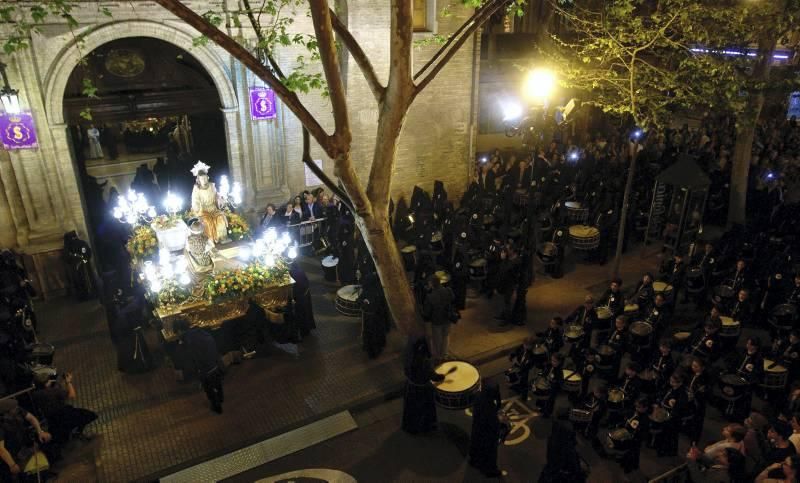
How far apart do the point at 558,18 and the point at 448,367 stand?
66.6 feet

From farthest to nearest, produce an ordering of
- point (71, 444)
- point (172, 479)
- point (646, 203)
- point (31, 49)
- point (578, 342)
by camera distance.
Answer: point (646, 203)
point (31, 49)
point (578, 342)
point (71, 444)
point (172, 479)

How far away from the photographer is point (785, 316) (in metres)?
11.9

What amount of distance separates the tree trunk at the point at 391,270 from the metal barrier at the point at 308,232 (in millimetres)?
6706

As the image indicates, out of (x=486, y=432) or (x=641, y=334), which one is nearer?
(x=486, y=432)

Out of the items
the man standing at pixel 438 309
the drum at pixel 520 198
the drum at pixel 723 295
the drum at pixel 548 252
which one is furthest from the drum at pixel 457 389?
the drum at pixel 520 198

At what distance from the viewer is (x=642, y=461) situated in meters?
9.56

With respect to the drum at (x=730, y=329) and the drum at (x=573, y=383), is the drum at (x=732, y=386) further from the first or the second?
the drum at (x=573, y=383)

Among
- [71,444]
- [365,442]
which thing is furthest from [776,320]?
[71,444]

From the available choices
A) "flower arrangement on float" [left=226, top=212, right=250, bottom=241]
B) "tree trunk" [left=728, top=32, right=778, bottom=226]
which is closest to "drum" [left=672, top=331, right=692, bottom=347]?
"tree trunk" [left=728, top=32, right=778, bottom=226]

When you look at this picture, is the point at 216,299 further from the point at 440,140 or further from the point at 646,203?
the point at 646,203

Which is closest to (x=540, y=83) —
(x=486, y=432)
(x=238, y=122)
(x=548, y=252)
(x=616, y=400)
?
(x=548, y=252)

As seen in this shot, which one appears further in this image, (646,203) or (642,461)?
(646,203)

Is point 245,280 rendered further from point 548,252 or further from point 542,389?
point 548,252

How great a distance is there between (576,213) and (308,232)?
7774 millimetres
